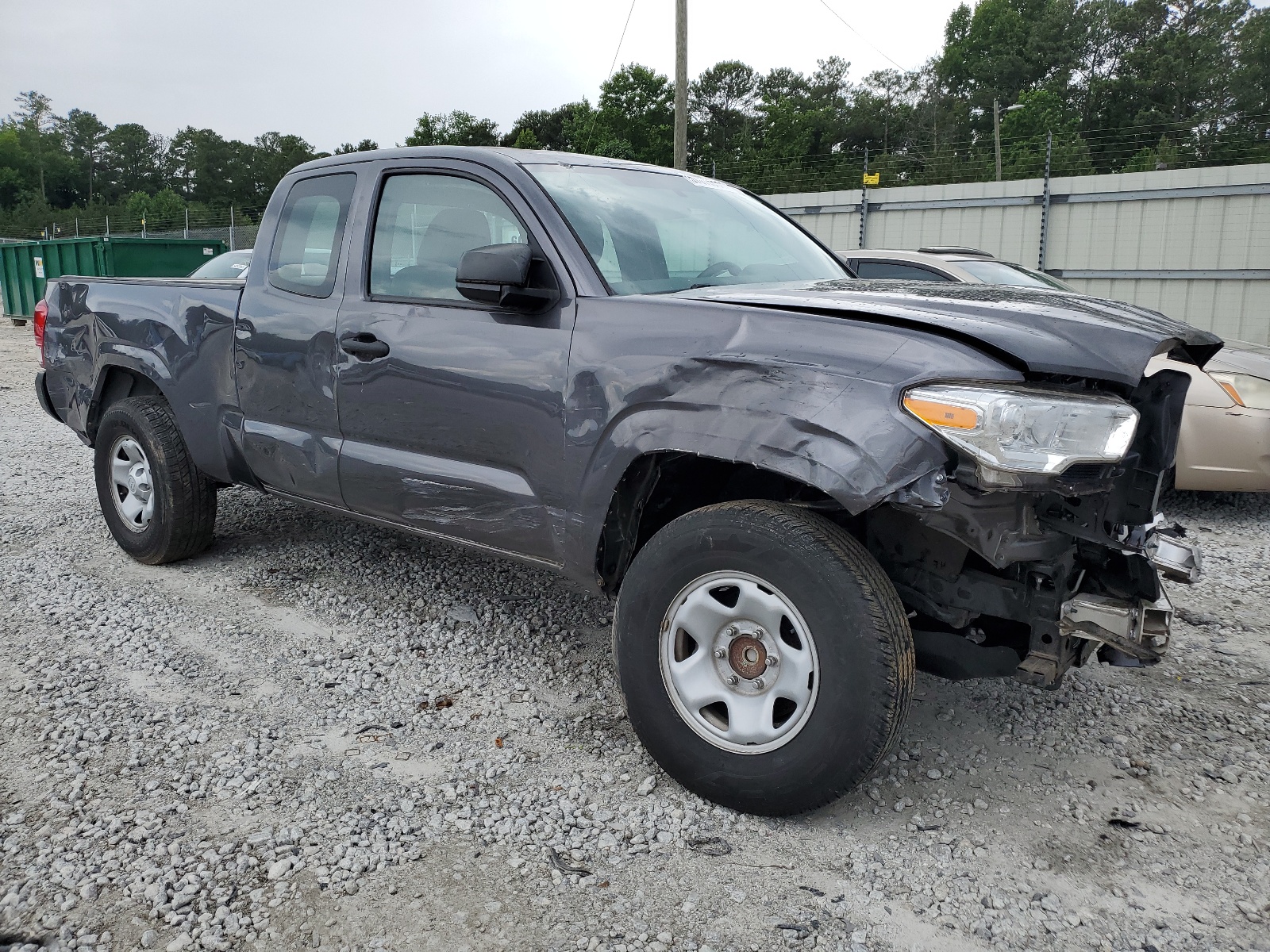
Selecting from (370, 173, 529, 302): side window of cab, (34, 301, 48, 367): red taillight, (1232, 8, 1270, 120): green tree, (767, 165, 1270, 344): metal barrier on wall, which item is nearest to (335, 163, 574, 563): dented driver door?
(370, 173, 529, 302): side window of cab

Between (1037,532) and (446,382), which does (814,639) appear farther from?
(446,382)

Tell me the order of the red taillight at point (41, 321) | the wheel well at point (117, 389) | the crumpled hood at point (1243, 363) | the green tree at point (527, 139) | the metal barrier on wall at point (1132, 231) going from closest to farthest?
the wheel well at point (117, 389), the red taillight at point (41, 321), the crumpled hood at point (1243, 363), the metal barrier on wall at point (1132, 231), the green tree at point (527, 139)

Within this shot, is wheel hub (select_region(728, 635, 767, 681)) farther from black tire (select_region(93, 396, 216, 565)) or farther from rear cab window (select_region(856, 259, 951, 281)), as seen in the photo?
A: rear cab window (select_region(856, 259, 951, 281))

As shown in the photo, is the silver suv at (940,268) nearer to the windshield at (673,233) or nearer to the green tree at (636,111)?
the windshield at (673,233)

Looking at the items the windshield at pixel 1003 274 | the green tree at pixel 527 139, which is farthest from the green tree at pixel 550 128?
the windshield at pixel 1003 274

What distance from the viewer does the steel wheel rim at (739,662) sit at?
101 inches

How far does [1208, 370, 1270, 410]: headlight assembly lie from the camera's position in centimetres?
523

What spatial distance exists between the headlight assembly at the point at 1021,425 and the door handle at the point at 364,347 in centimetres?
192

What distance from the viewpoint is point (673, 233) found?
3510 mm

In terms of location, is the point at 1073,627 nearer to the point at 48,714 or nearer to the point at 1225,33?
the point at 48,714

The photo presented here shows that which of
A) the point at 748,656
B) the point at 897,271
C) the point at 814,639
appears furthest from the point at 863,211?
the point at 814,639

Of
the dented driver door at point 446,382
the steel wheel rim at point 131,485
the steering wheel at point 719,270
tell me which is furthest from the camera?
the steel wheel rim at point 131,485

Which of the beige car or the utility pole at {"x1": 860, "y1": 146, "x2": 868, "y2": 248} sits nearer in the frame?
the beige car

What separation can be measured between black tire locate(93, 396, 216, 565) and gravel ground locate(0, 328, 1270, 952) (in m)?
0.40
